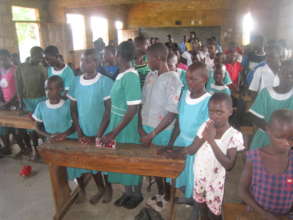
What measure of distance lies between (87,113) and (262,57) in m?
3.55

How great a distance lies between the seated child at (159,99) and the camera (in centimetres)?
206

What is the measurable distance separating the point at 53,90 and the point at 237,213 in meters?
2.03

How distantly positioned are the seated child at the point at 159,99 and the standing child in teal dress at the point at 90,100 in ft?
1.25

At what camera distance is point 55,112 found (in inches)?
102

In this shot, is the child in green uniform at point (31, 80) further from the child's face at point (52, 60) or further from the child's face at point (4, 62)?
the child's face at point (52, 60)

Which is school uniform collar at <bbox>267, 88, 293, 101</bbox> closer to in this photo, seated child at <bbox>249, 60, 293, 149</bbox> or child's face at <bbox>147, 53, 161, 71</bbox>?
seated child at <bbox>249, 60, 293, 149</bbox>

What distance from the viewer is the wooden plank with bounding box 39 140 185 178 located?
1.92 metres

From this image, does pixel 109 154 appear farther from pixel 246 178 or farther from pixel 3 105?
pixel 3 105

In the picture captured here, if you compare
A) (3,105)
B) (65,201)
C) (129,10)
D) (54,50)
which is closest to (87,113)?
(65,201)

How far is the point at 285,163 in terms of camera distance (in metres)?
1.42

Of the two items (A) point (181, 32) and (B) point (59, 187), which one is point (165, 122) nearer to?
(B) point (59, 187)

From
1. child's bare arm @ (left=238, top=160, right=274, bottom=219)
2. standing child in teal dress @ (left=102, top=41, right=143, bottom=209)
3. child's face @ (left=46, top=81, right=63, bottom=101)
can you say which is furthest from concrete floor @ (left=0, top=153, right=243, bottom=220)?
child's face @ (left=46, top=81, right=63, bottom=101)

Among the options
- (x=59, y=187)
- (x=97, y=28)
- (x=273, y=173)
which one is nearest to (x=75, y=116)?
(x=59, y=187)

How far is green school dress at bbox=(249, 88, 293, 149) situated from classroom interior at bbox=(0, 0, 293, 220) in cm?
87
